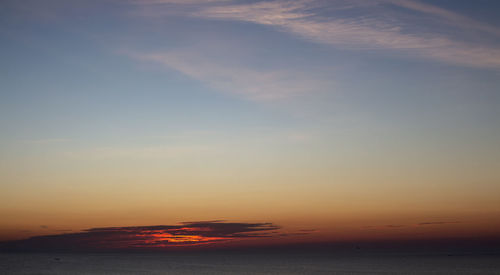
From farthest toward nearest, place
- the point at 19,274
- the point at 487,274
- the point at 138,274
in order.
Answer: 1. the point at 138,274
2. the point at 487,274
3. the point at 19,274

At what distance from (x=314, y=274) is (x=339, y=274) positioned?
763 centimetres

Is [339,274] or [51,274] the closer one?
[51,274]

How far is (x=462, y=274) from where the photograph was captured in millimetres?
143875

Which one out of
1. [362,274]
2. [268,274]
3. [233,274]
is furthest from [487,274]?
[233,274]

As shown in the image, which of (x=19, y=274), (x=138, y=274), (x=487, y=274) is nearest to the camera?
(x=19, y=274)

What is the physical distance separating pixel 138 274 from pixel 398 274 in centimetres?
8025

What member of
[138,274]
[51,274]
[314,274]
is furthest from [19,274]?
[314,274]

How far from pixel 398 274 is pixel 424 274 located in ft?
25.3

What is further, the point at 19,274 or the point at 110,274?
the point at 110,274

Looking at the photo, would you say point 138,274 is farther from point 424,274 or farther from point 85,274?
point 424,274

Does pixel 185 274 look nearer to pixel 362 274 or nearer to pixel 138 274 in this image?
pixel 138 274

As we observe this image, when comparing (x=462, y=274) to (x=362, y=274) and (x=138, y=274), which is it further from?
(x=138, y=274)

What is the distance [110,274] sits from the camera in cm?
14600

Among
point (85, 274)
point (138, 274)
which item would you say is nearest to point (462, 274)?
point (138, 274)
